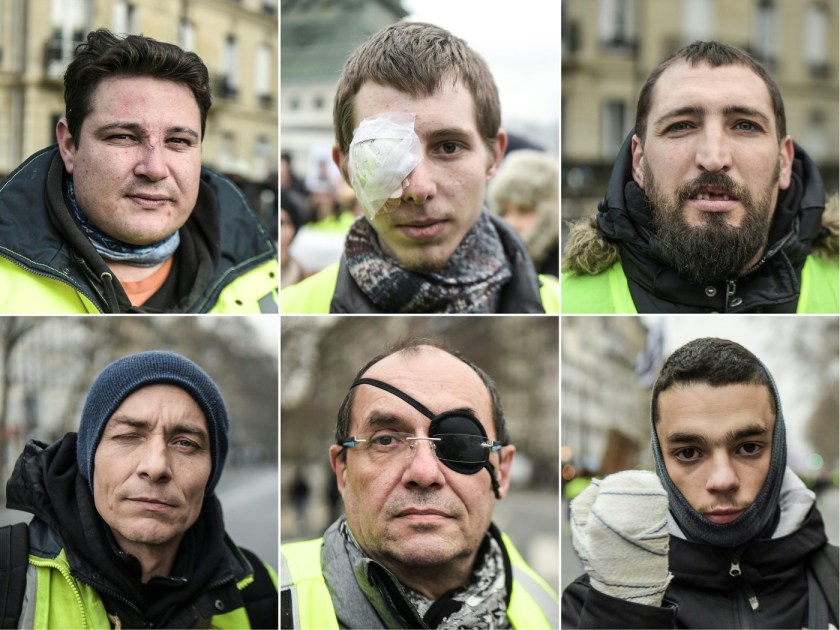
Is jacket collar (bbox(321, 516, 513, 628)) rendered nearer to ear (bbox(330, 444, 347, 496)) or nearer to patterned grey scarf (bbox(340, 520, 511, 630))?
patterned grey scarf (bbox(340, 520, 511, 630))

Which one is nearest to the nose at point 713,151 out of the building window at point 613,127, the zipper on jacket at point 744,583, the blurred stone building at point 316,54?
the building window at point 613,127

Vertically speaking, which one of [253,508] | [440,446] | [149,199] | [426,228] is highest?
[149,199]

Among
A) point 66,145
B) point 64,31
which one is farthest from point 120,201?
point 64,31

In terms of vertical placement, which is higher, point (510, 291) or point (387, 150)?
point (387, 150)

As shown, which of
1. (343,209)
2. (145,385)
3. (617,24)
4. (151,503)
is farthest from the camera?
(343,209)

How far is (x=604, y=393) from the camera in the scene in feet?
16.4

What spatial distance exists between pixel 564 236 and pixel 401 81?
1.00m

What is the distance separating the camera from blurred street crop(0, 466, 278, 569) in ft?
16.2

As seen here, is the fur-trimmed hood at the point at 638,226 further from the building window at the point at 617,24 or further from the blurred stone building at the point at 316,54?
the blurred stone building at the point at 316,54

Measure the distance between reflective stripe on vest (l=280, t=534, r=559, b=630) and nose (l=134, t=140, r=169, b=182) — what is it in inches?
66.1

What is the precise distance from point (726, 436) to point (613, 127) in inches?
55.4

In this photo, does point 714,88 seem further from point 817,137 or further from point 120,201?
point 120,201

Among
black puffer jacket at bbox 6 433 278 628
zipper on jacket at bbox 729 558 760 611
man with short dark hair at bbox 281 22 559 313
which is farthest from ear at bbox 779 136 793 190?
black puffer jacket at bbox 6 433 278 628

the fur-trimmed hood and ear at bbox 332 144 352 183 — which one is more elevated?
ear at bbox 332 144 352 183
